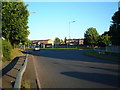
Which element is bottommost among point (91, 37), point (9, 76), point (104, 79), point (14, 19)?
point (9, 76)

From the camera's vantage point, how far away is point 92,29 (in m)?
108

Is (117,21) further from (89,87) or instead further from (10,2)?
(89,87)

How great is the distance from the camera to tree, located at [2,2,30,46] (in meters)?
24.6

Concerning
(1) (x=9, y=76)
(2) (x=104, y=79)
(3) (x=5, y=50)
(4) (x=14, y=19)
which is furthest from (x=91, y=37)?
(2) (x=104, y=79)

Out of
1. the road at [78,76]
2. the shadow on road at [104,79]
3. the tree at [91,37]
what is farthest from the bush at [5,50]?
the tree at [91,37]

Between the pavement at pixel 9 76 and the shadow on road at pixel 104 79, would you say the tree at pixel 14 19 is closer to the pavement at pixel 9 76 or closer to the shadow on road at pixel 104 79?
the pavement at pixel 9 76

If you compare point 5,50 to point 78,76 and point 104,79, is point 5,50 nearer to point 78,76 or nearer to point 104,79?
point 78,76

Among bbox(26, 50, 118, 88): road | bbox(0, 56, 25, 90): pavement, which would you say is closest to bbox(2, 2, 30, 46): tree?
bbox(0, 56, 25, 90): pavement

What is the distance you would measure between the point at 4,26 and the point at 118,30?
17996 mm

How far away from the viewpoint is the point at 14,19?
25.4 meters

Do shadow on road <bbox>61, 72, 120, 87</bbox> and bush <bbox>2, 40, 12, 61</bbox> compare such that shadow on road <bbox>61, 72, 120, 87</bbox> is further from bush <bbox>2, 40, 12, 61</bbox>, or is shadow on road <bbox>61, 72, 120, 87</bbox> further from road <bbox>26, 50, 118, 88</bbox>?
bush <bbox>2, 40, 12, 61</bbox>

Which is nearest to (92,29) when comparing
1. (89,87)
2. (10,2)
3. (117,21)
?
(117,21)

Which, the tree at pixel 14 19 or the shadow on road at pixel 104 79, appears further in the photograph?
the tree at pixel 14 19

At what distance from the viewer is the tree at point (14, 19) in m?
24.6
